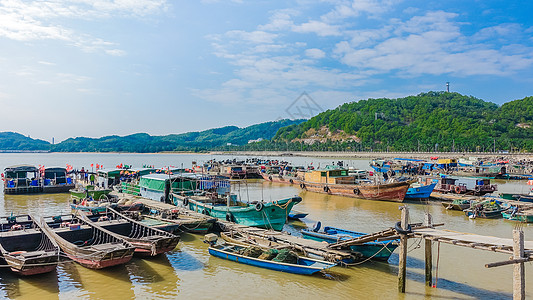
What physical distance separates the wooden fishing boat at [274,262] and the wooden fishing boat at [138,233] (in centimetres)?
224

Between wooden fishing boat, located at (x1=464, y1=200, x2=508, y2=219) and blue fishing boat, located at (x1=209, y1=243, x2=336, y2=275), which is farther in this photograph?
wooden fishing boat, located at (x1=464, y1=200, x2=508, y2=219)

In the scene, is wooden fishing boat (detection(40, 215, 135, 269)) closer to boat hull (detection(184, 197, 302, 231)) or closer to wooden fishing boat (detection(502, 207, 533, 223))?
boat hull (detection(184, 197, 302, 231))

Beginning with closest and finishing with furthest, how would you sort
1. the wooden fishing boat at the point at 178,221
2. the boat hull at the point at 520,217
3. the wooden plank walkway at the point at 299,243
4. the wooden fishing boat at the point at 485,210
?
the wooden plank walkway at the point at 299,243 < the wooden fishing boat at the point at 178,221 < the boat hull at the point at 520,217 < the wooden fishing boat at the point at 485,210

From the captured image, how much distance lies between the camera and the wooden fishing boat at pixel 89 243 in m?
14.1

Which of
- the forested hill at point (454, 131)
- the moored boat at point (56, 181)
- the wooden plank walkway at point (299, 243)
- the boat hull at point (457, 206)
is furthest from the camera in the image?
the forested hill at point (454, 131)

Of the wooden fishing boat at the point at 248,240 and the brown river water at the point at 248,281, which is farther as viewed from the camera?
the wooden fishing boat at the point at 248,240

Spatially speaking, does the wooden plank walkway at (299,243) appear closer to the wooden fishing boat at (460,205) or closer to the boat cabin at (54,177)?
the wooden fishing boat at (460,205)

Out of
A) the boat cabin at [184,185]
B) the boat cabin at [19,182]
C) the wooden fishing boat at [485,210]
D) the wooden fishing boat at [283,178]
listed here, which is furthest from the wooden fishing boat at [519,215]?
the boat cabin at [19,182]

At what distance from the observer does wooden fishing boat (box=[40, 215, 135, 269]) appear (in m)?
14.1

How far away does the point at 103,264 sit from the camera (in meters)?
14.2

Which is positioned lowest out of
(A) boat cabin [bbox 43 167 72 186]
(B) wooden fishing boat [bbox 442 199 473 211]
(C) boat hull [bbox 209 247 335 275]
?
(C) boat hull [bbox 209 247 335 275]

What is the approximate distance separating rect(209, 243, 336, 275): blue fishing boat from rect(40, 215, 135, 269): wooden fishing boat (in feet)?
13.5

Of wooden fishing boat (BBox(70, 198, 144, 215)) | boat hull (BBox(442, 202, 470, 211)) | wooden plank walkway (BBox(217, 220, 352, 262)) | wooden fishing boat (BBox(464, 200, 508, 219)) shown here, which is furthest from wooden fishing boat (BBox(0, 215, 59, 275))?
boat hull (BBox(442, 202, 470, 211))

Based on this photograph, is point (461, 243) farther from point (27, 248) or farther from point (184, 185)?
point (184, 185)
